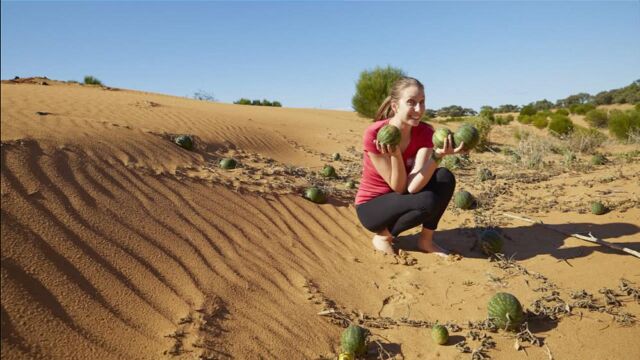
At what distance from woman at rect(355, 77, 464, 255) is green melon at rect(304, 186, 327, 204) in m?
1.27

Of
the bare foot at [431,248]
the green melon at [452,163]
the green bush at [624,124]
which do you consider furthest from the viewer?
the green bush at [624,124]

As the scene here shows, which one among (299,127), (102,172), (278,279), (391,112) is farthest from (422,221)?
(299,127)

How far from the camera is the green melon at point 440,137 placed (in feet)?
11.9

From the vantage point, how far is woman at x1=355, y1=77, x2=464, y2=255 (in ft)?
11.7

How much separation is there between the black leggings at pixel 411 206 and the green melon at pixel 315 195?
1351 mm

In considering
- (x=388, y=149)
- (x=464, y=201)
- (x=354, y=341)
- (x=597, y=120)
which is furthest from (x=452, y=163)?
(x=597, y=120)

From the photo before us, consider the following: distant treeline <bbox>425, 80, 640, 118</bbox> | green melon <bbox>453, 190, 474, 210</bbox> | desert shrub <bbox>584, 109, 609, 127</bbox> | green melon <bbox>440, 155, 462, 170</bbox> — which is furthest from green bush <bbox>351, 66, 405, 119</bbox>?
green melon <bbox>453, 190, 474, 210</bbox>

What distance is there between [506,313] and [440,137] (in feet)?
5.17

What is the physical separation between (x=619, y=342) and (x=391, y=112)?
2448 millimetres

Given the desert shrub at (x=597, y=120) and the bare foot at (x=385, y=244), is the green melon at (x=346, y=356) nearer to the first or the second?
the bare foot at (x=385, y=244)

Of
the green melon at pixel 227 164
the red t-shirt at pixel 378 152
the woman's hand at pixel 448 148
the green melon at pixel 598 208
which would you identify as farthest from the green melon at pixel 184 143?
the green melon at pixel 598 208

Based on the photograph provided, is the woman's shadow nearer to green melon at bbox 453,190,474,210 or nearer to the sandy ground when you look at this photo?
the sandy ground

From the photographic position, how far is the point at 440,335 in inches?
108

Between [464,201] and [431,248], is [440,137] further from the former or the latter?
[464,201]
